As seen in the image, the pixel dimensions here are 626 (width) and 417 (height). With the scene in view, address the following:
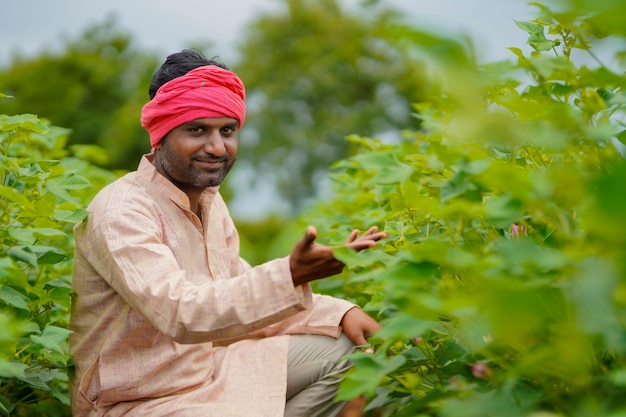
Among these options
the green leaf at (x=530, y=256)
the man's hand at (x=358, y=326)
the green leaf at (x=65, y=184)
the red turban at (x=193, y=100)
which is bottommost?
the man's hand at (x=358, y=326)

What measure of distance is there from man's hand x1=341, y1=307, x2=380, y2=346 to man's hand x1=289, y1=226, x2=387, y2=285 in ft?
2.46

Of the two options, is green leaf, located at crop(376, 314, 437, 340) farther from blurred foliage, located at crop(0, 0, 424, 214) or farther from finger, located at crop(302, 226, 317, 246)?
blurred foliage, located at crop(0, 0, 424, 214)

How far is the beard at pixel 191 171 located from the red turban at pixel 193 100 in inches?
4.0

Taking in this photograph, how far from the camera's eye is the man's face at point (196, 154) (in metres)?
3.29

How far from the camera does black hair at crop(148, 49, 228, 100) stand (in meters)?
3.43

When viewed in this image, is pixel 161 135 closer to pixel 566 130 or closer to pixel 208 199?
pixel 208 199

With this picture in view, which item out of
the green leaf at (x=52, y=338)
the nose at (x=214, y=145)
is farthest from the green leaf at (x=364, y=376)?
the nose at (x=214, y=145)

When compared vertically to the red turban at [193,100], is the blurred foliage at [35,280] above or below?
below

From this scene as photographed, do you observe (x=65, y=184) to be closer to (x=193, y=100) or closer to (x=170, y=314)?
(x=193, y=100)

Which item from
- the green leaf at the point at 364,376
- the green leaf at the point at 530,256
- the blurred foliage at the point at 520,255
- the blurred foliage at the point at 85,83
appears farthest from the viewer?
the blurred foliage at the point at 85,83

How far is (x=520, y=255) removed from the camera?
1.64 metres

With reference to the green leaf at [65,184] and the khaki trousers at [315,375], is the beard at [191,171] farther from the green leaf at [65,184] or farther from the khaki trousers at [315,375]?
the khaki trousers at [315,375]

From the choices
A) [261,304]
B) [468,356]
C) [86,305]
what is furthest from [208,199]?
[468,356]

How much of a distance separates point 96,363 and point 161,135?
0.82 meters
